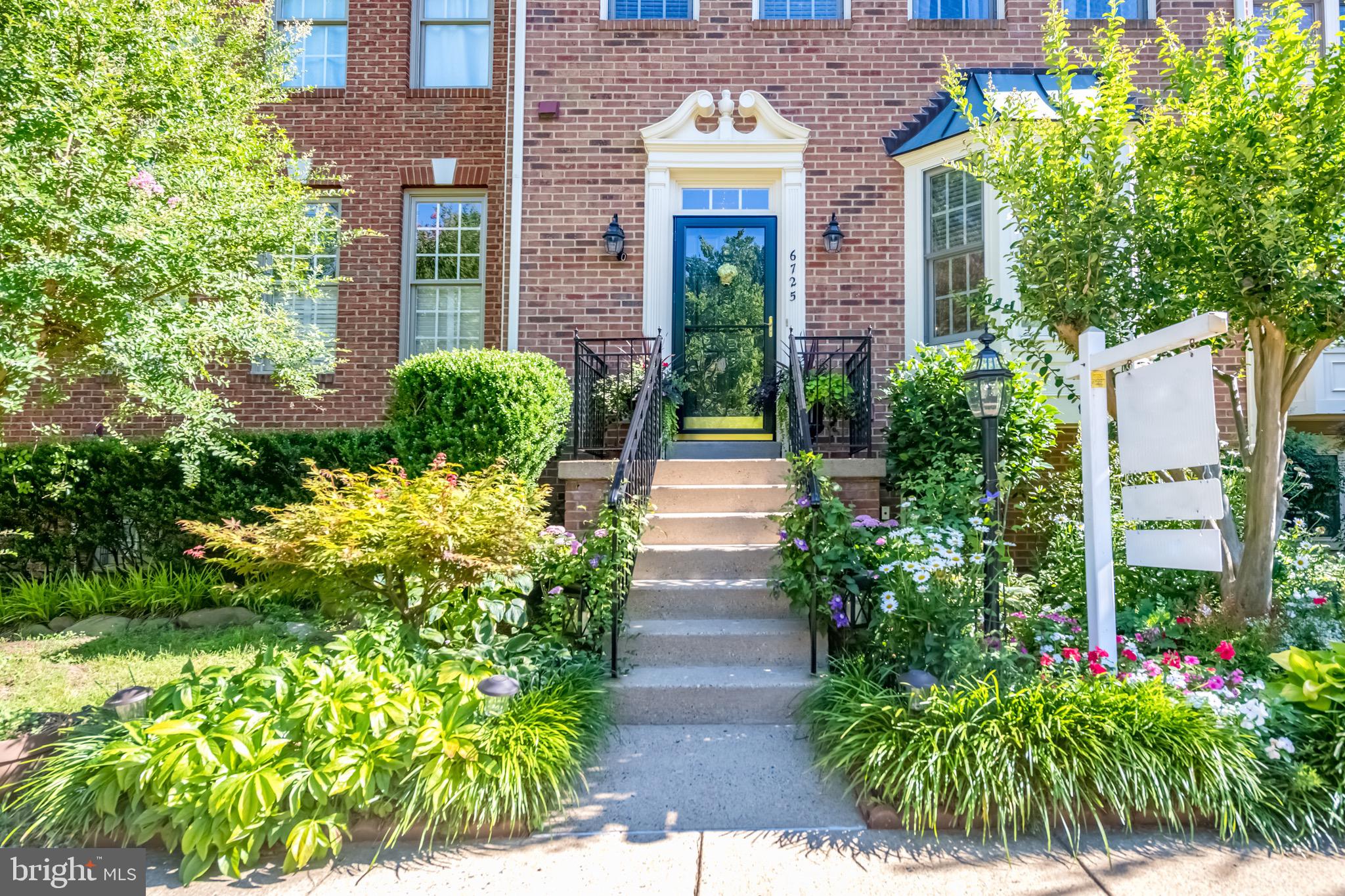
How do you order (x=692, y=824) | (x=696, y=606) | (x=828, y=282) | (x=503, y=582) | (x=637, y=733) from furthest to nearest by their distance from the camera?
(x=828, y=282), (x=696, y=606), (x=503, y=582), (x=637, y=733), (x=692, y=824)

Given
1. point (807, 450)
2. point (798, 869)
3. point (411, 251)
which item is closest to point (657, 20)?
point (411, 251)

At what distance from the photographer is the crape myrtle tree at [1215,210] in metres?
3.40

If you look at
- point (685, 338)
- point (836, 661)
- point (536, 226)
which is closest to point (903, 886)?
point (836, 661)

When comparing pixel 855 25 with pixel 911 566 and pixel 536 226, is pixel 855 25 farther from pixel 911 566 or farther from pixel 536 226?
pixel 911 566

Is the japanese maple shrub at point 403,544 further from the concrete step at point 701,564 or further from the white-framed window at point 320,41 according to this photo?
Result: the white-framed window at point 320,41

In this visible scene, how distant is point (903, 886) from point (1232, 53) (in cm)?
399

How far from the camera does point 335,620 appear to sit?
462cm

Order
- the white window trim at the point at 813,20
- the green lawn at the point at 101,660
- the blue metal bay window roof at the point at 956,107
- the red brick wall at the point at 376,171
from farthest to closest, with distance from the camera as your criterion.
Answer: the red brick wall at the point at 376,171 < the white window trim at the point at 813,20 < the blue metal bay window roof at the point at 956,107 < the green lawn at the point at 101,660

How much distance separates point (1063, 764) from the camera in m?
2.71

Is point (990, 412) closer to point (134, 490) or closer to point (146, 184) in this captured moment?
point (146, 184)

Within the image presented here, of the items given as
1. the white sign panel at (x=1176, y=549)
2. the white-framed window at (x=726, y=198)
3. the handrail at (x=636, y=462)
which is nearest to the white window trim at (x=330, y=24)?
the white-framed window at (x=726, y=198)

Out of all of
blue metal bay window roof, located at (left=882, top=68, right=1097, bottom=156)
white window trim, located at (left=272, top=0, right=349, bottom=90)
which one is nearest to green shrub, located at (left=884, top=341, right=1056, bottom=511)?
blue metal bay window roof, located at (left=882, top=68, right=1097, bottom=156)

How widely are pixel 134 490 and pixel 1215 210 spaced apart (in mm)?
7218

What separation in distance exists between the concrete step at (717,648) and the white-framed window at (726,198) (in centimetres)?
461
